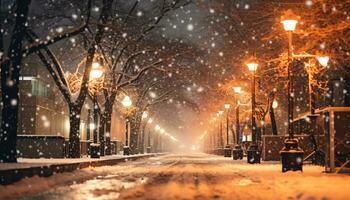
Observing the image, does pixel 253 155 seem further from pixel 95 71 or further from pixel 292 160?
pixel 292 160

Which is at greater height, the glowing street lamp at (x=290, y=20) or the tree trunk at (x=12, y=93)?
the glowing street lamp at (x=290, y=20)

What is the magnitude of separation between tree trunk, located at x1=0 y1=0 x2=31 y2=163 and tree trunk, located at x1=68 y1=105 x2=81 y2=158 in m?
10.8

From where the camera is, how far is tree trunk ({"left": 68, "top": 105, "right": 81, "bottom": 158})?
34.5m

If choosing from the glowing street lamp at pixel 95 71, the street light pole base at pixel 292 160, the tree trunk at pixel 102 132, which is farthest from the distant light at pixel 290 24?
the tree trunk at pixel 102 132

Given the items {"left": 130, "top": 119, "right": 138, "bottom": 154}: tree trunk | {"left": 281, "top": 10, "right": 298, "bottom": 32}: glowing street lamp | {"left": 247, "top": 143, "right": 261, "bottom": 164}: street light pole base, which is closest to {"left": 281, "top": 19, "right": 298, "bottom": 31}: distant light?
{"left": 281, "top": 10, "right": 298, "bottom": 32}: glowing street lamp

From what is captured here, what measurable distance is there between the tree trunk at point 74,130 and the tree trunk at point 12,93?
10776 mm

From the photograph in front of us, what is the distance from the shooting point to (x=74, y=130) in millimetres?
34719

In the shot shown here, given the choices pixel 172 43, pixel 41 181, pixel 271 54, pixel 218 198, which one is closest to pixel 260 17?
pixel 271 54

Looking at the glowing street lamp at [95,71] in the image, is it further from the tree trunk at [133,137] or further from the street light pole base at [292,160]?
the tree trunk at [133,137]

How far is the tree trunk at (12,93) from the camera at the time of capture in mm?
22844

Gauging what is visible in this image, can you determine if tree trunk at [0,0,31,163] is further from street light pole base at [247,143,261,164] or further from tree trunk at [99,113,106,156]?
tree trunk at [99,113,106,156]

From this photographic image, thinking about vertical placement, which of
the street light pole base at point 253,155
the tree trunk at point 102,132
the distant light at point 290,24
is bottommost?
the street light pole base at point 253,155

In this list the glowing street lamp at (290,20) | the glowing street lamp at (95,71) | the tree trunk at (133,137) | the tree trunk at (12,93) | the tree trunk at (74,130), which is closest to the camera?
the tree trunk at (12,93)

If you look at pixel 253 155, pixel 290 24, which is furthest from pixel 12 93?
pixel 253 155
